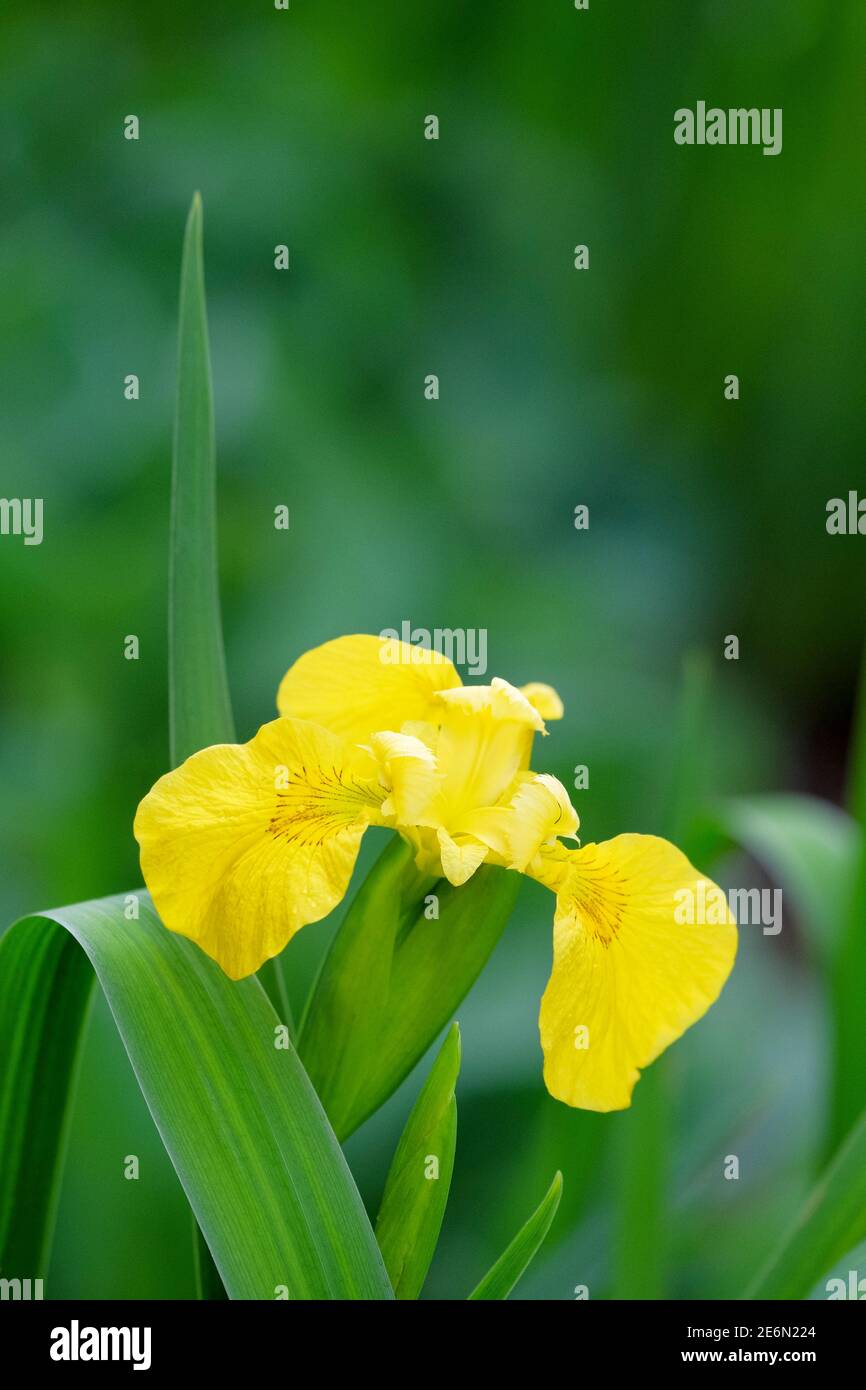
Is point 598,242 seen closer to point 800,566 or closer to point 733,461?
point 733,461

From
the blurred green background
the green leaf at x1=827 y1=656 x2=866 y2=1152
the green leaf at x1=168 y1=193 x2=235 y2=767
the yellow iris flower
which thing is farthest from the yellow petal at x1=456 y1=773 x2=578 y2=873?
the blurred green background

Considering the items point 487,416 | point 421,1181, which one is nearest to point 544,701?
point 421,1181

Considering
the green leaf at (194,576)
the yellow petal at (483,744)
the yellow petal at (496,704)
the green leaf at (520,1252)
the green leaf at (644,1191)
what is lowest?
the green leaf at (644,1191)

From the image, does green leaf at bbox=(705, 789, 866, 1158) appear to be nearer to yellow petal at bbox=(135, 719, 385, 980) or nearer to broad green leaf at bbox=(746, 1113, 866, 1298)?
broad green leaf at bbox=(746, 1113, 866, 1298)

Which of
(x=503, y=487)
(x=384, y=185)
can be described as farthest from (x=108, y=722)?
(x=384, y=185)

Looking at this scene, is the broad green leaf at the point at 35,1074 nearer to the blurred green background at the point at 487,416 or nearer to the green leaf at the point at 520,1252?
the green leaf at the point at 520,1252

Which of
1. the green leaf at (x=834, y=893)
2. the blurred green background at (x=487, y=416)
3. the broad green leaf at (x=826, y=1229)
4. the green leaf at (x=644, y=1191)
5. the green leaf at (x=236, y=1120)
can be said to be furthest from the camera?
the blurred green background at (x=487, y=416)

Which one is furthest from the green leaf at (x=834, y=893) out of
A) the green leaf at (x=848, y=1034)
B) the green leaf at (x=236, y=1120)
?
the green leaf at (x=236, y=1120)
